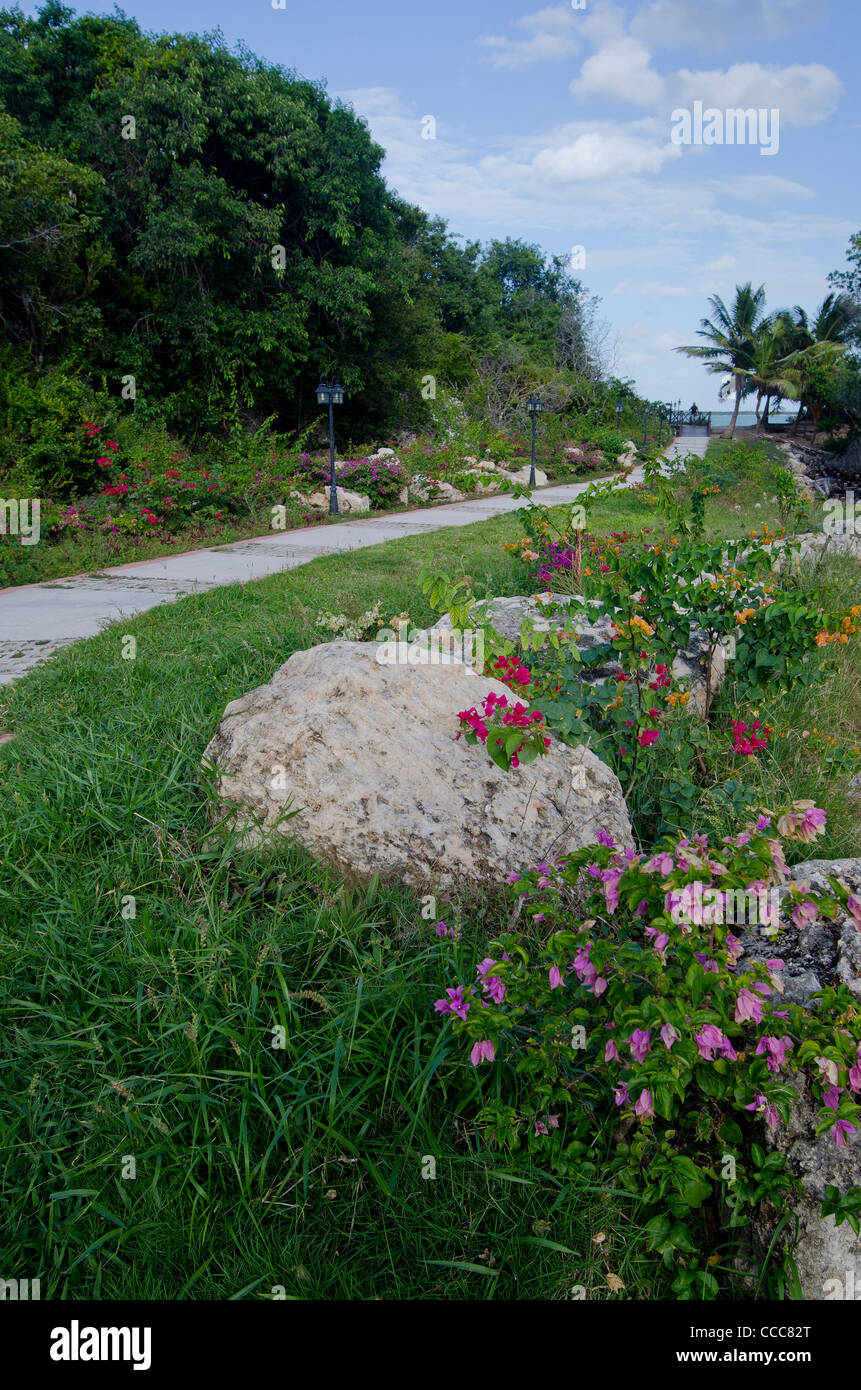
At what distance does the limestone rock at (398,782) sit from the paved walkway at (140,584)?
2.31 m

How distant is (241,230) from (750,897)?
Answer: 632 inches

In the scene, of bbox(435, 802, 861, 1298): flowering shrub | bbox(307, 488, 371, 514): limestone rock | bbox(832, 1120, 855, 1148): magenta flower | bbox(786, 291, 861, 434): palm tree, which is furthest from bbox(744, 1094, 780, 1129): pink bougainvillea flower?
bbox(786, 291, 861, 434): palm tree

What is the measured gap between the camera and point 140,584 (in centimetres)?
661

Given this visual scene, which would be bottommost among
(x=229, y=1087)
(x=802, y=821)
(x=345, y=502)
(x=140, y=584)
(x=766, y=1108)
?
(x=229, y=1087)

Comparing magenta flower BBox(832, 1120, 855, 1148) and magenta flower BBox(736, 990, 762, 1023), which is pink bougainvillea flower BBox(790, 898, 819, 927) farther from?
magenta flower BBox(832, 1120, 855, 1148)

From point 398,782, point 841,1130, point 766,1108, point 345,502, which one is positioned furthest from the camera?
point 345,502

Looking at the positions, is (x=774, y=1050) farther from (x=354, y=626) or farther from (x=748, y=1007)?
(x=354, y=626)

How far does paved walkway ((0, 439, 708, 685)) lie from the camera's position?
5.00 meters

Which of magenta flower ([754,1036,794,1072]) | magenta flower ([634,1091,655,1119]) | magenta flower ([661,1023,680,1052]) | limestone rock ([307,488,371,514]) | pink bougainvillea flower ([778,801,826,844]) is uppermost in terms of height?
limestone rock ([307,488,371,514])

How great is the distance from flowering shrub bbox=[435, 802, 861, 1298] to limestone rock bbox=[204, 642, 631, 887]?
0.59 m

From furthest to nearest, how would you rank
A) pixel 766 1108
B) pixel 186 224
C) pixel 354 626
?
pixel 186 224 < pixel 354 626 < pixel 766 1108

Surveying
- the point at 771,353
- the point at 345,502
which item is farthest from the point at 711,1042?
the point at 771,353

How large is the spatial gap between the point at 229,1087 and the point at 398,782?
0.97 metres

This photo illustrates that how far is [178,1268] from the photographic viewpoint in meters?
1.61
